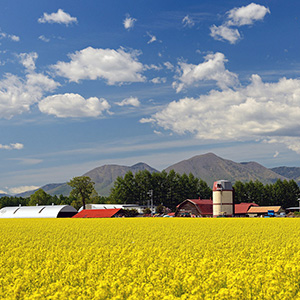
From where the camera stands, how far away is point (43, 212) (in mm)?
122500

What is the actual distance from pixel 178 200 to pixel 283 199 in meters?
46.3

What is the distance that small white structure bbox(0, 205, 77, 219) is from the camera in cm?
11950

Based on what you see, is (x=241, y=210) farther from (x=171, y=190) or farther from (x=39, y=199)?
(x=39, y=199)

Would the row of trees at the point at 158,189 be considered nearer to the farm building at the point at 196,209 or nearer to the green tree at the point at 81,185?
the green tree at the point at 81,185

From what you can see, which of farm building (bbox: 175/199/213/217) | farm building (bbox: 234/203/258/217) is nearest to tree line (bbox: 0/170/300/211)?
farm building (bbox: 234/203/258/217)

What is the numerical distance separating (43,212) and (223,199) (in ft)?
181

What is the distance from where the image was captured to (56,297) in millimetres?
10383

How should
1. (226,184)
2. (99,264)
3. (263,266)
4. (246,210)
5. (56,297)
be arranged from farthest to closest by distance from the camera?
(246,210), (226,184), (99,264), (263,266), (56,297)

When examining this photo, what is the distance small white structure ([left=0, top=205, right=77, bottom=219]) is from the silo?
45.5 metres

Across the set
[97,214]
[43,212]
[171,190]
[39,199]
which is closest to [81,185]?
[39,199]

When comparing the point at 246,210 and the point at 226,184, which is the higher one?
the point at 226,184

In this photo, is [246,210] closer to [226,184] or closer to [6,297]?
[226,184]

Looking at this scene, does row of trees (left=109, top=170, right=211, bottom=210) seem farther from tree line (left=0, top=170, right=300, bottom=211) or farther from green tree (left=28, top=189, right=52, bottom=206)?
green tree (left=28, top=189, right=52, bottom=206)

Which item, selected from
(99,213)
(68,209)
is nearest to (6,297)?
(99,213)
